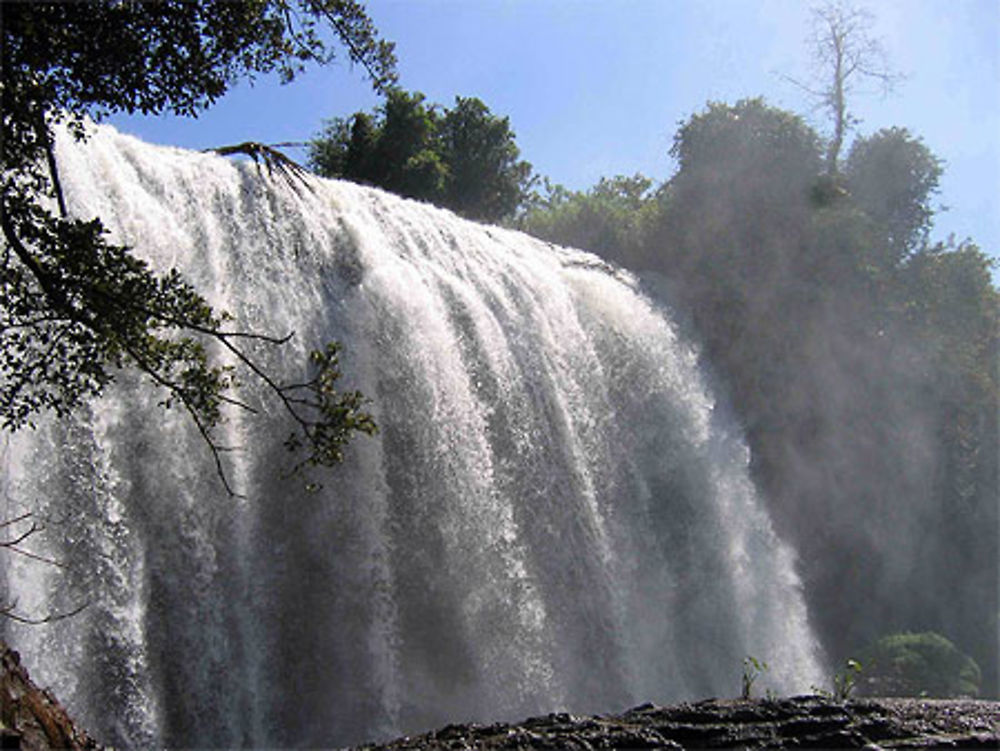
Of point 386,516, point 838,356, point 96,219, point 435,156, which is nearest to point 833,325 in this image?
point 838,356

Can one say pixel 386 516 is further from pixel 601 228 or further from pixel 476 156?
pixel 476 156

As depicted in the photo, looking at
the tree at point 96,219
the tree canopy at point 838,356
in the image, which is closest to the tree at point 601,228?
the tree canopy at point 838,356

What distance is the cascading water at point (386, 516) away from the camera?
27.7 feet

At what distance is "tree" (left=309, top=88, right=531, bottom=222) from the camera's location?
24891 millimetres

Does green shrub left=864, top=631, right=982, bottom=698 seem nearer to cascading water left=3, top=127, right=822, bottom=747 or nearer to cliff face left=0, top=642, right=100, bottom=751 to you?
cascading water left=3, top=127, right=822, bottom=747

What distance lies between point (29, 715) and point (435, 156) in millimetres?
22886

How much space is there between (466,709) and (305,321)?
459cm

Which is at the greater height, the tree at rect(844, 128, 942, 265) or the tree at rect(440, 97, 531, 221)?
the tree at rect(440, 97, 531, 221)

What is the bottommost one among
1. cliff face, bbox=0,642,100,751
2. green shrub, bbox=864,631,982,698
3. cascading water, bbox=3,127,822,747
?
green shrub, bbox=864,631,982,698

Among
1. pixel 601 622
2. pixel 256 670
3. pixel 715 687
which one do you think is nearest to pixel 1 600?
pixel 256 670

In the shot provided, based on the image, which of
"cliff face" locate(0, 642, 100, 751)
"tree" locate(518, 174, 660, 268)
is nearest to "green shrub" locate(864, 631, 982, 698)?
"tree" locate(518, 174, 660, 268)

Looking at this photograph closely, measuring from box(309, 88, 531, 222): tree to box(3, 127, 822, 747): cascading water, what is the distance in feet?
30.7

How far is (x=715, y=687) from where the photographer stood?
548 inches

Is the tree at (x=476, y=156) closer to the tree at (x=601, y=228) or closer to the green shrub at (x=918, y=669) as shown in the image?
the tree at (x=601, y=228)
